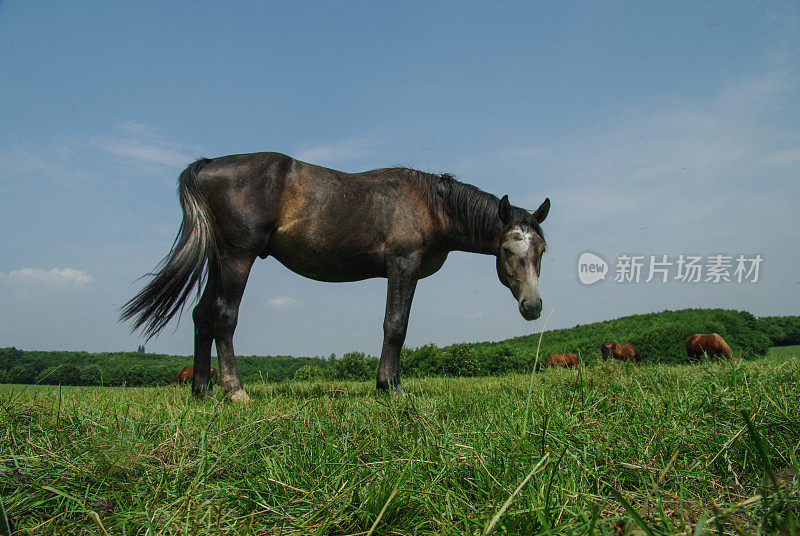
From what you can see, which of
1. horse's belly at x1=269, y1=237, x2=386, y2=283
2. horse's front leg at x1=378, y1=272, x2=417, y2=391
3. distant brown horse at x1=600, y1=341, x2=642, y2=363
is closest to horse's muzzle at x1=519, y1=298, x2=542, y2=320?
horse's front leg at x1=378, y1=272, x2=417, y2=391

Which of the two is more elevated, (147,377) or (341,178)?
(341,178)

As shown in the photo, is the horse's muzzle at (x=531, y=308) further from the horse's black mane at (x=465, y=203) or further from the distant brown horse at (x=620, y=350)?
the distant brown horse at (x=620, y=350)

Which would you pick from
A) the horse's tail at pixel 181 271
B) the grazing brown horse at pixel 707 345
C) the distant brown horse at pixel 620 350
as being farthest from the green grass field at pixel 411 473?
the distant brown horse at pixel 620 350

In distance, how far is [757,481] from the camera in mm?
1919

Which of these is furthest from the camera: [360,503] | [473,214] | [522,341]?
[522,341]

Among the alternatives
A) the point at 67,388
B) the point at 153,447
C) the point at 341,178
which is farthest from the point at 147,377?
the point at 153,447

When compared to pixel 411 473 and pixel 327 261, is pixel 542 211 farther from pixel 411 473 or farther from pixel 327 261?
pixel 411 473

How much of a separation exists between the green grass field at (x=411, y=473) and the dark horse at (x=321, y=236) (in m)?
2.18

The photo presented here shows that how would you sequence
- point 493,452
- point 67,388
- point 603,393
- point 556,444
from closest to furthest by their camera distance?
point 493,452, point 556,444, point 603,393, point 67,388

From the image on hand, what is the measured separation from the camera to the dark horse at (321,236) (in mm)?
4891

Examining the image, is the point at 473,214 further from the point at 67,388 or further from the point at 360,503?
the point at 67,388

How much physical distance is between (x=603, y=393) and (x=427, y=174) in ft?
11.7

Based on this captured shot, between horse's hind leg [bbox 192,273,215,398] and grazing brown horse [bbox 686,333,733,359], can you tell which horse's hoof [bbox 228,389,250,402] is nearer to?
horse's hind leg [bbox 192,273,215,398]

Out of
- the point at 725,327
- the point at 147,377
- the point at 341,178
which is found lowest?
the point at 147,377
